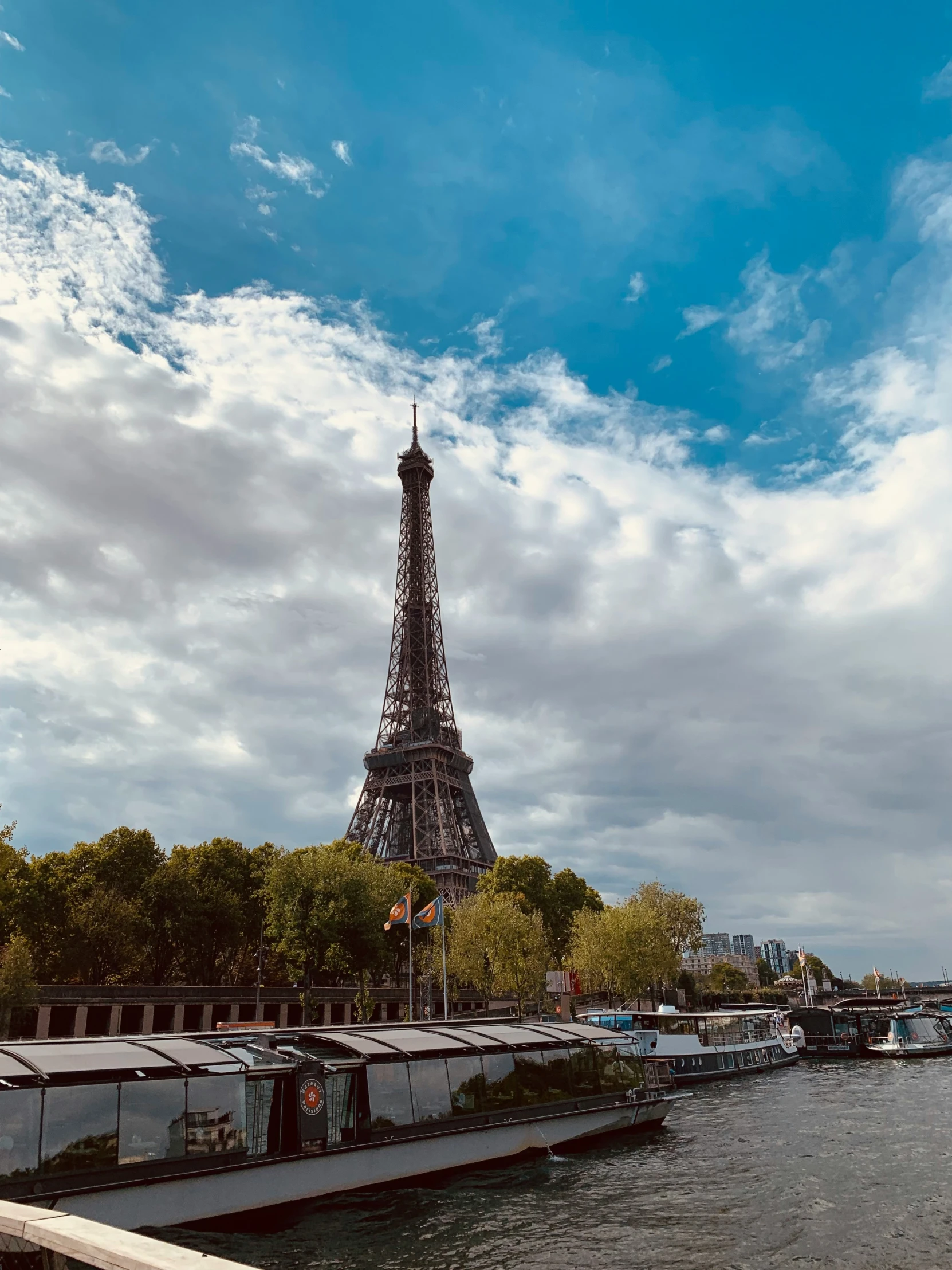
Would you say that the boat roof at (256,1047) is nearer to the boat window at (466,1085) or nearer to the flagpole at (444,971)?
the boat window at (466,1085)

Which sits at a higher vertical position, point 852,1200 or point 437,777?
point 437,777

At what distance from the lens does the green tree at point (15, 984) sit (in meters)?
54.4

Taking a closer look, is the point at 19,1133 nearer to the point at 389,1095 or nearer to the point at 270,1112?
the point at 270,1112

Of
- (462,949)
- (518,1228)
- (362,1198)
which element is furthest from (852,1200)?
(462,949)

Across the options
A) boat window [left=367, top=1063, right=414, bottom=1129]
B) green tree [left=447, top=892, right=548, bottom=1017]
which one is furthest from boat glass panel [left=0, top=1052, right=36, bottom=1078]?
green tree [left=447, top=892, right=548, bottom=1017]

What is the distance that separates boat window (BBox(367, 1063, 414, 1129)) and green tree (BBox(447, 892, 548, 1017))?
4878 centimetres

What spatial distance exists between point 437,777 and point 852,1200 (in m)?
101

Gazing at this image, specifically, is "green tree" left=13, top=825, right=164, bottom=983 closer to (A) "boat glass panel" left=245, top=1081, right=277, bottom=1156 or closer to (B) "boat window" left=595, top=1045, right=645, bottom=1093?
(B) "boat window" left=595, top=1045, right=645, bottom=1093

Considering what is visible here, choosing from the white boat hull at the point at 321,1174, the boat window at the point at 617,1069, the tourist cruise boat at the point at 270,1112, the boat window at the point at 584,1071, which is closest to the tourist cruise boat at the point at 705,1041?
the boat window at the point at 617,1069

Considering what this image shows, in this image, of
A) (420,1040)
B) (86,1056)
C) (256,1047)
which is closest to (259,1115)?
(256,1047)

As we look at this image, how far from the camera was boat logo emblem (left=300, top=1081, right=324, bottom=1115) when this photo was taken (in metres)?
23.0

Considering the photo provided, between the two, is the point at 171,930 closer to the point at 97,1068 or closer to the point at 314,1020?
the point at 314,1020

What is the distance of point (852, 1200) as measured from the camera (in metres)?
23.2

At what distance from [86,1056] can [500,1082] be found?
1372cm
